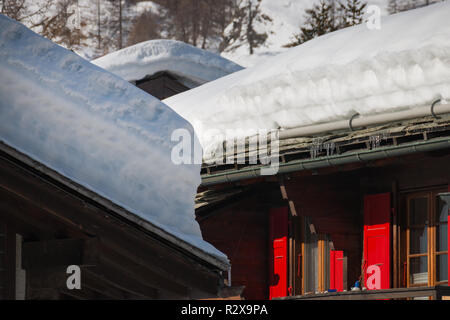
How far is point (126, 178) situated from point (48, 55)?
3.06 feet

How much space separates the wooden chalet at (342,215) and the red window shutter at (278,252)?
14mm

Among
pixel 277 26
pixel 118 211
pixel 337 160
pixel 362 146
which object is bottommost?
pixel 118 211

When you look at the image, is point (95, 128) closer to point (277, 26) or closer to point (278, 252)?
point (278, 252)

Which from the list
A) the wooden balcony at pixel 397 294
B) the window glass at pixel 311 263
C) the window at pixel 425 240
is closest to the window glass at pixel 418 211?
the window at pixel 425 240

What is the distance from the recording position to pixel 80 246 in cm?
546

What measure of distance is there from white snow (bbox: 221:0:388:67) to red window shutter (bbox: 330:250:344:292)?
37904 millimetres

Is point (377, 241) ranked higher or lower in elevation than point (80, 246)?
higher

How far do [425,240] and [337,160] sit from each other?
1273 millimetres

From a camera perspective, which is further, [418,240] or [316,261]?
[316,261]

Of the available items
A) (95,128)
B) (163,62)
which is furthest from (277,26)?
(95,128)

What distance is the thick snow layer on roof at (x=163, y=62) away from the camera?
18688 millimetres

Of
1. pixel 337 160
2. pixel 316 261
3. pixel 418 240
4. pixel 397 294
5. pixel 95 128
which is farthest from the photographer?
pixel 316 261
